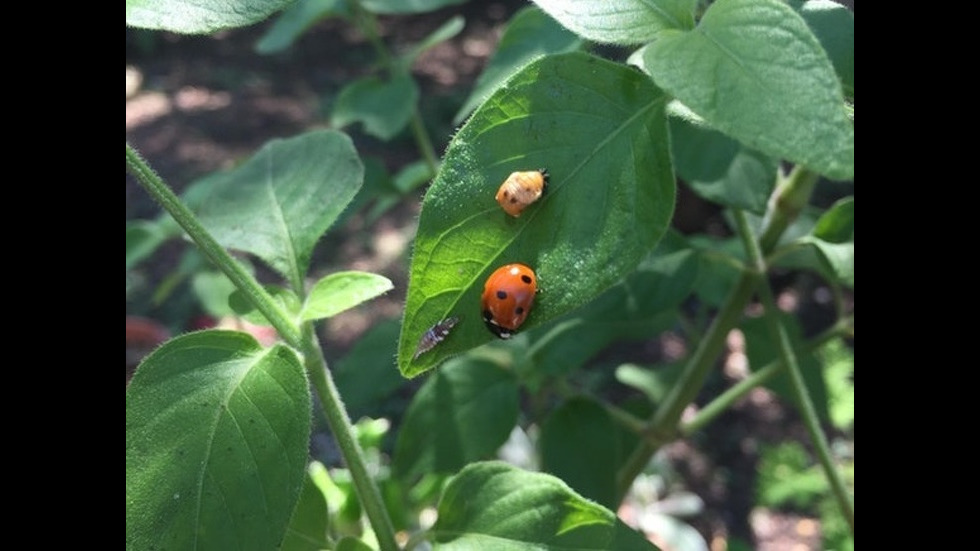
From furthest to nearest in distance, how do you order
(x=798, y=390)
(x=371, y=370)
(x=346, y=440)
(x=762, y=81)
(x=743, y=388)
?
(x=371, y=370), (x=743, y=388), (x=798, y=390), (x=346, y=440), (x=762, y=81)

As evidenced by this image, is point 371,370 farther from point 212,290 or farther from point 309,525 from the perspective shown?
point 309,525

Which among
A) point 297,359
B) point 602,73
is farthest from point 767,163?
point 297,359

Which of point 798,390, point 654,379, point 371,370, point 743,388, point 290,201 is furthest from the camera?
point 654,379

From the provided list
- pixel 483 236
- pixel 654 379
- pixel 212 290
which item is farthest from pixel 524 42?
pixel 212 290

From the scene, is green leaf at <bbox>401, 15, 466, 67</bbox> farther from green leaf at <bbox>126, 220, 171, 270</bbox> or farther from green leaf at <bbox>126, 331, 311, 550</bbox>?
green leaf at <bbox>126, 331, 311, 550</bbox>

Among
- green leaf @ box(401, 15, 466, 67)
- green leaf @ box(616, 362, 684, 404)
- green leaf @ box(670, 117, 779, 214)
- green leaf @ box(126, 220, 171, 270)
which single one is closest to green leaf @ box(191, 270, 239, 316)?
Answer: green leaf @ box(126, 220, 171, 270)

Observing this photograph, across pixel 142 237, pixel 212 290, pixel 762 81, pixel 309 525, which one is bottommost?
pixel 212 290

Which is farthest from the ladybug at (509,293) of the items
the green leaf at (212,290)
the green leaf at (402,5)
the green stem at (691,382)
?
the green leaf at (212,290)
